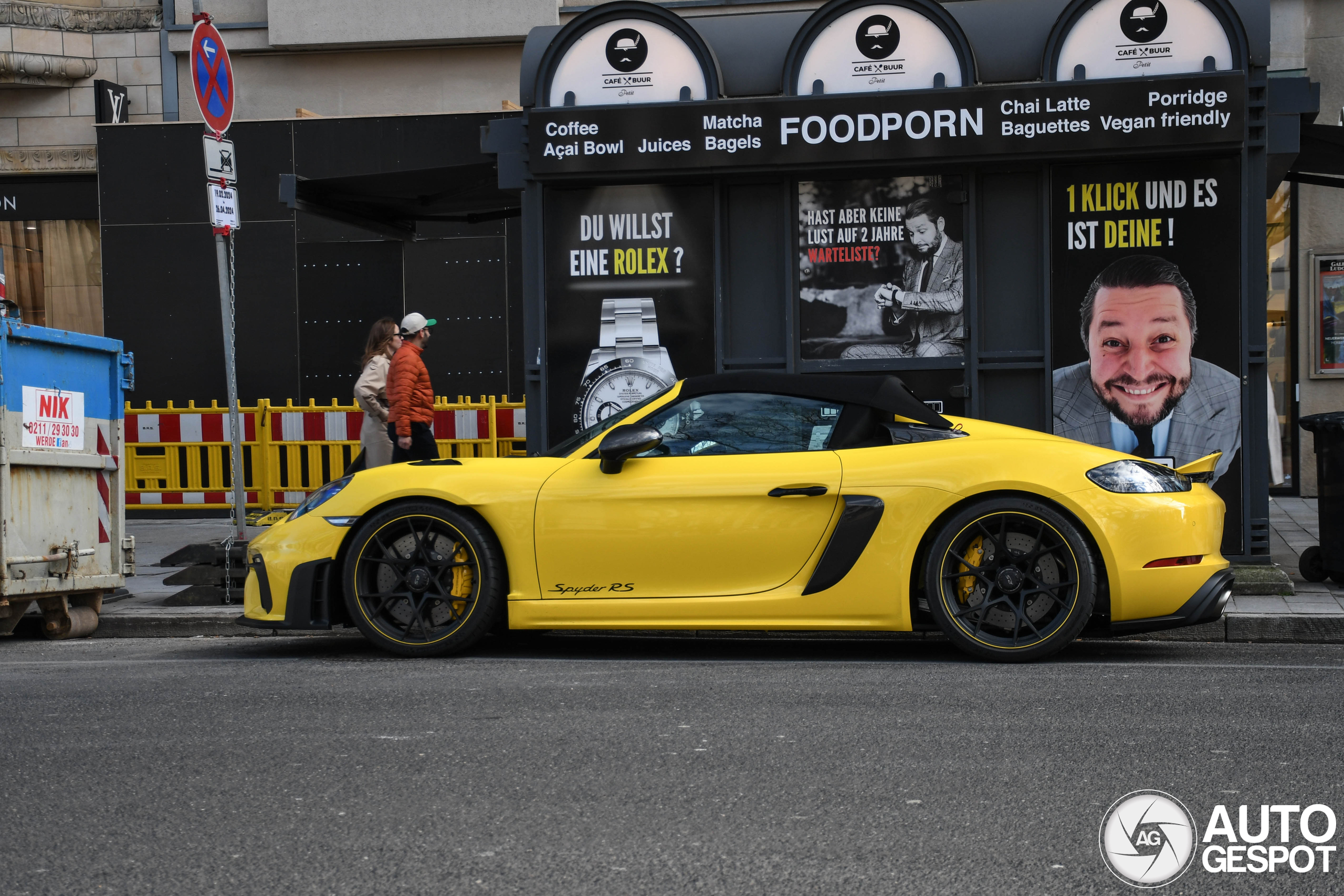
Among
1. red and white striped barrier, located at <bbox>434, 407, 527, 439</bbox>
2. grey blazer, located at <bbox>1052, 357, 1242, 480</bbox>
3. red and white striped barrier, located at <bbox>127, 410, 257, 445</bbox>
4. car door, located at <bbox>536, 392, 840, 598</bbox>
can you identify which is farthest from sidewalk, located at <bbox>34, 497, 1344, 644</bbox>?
red and white striped barrier, located at <bbox>434, 407, 527, 439</bbox>

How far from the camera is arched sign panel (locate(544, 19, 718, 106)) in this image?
9.55 m

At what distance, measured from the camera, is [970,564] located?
6098mm

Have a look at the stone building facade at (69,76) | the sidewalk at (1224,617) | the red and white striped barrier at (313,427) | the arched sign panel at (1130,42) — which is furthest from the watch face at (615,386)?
the stone building facade at (69,76)

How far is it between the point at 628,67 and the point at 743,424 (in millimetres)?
3960

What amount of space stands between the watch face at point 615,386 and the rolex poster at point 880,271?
40.4 inches

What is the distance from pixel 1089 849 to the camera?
347cm

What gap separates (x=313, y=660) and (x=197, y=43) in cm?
453

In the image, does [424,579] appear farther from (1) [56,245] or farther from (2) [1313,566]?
(1) [56,245]

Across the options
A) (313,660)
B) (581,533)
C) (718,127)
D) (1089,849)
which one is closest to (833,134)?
(718,127)

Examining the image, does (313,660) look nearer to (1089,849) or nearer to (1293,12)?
(1089,849)

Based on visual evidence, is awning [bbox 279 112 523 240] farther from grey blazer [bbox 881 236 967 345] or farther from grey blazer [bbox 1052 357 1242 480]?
grey blazer [bbox 1052 357 1242 480]

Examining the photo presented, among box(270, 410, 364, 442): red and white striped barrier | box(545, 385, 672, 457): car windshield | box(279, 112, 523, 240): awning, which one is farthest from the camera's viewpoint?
box(270, 410, 364, 442): red and white striped barrier

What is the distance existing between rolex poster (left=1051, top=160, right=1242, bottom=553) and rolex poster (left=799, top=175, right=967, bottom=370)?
67 centimetres

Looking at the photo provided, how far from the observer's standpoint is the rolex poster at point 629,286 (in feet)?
31.7
